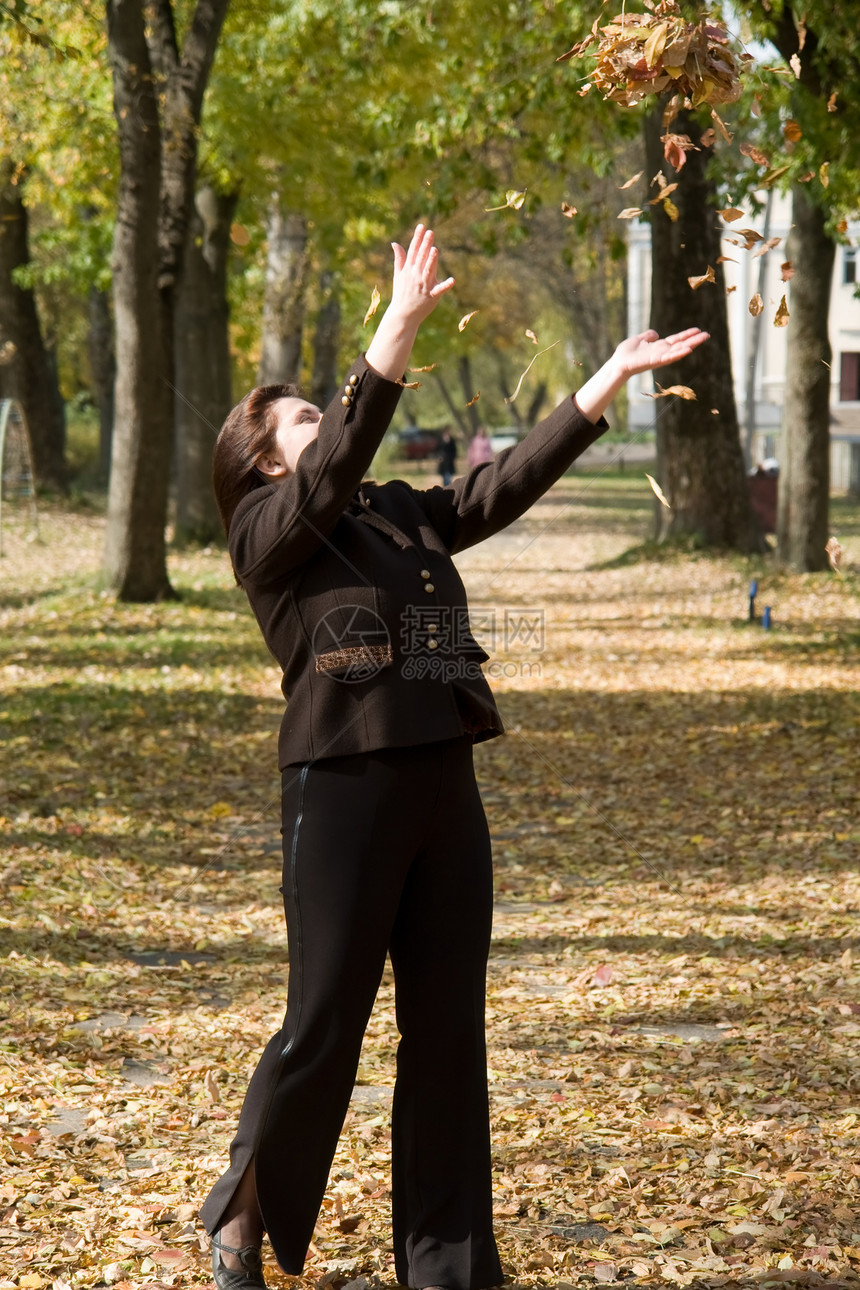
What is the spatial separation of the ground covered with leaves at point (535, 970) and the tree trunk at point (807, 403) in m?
4.37

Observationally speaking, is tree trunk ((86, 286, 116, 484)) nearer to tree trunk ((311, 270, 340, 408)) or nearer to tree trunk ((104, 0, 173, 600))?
tree trunk ((311, 270, 340, 408))

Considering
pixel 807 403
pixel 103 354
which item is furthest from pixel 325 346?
pixel 807 403

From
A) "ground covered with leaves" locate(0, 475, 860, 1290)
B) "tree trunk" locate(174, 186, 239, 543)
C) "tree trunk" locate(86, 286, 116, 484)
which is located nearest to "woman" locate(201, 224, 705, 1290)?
"ground covered with leaves" locate(0, 475, 860, 1290)

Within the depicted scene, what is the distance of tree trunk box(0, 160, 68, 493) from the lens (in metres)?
26.3

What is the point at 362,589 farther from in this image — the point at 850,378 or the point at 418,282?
the point at 850,378

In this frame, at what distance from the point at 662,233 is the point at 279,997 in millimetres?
13209

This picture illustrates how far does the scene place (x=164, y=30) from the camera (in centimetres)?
1437

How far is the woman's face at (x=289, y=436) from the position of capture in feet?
9.87

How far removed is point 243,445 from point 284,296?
22590mm

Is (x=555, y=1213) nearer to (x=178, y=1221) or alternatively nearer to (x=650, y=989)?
(x=178, y=1221)

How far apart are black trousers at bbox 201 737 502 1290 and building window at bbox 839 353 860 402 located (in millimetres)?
52117

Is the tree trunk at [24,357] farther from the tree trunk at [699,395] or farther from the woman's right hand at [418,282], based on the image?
the woman's right hand at [418,282]

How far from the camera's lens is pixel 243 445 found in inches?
120

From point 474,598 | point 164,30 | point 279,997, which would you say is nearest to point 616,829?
point 279,997
